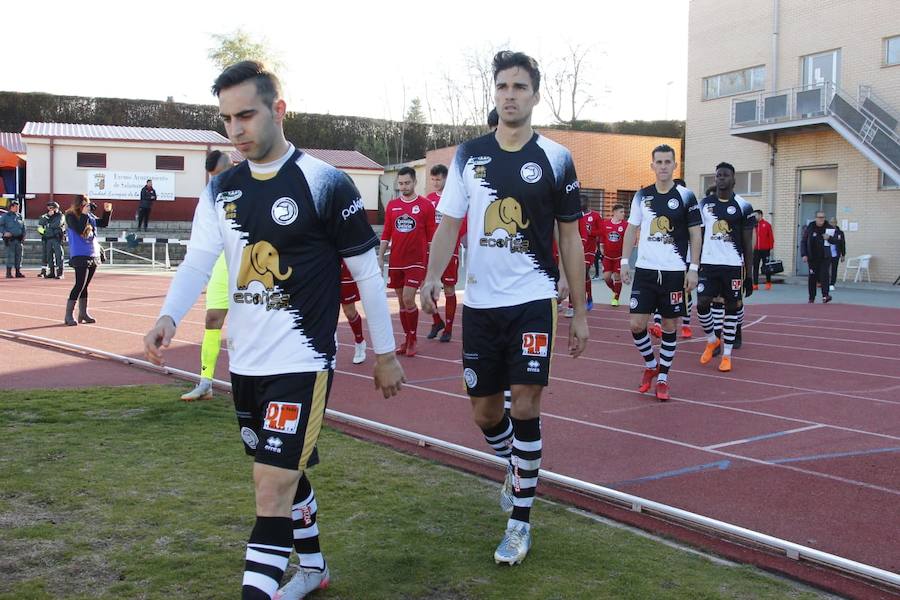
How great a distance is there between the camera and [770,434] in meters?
6.91

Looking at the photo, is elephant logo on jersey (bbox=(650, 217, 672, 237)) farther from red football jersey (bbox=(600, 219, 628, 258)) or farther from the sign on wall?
the sign on wall

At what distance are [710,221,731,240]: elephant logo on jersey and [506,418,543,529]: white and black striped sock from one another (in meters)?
6.75

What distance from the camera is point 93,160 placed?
36250 millimetres

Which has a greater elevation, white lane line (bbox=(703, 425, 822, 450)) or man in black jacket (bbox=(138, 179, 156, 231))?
man in black jacket (bbox=(138, 179, 156, 231))

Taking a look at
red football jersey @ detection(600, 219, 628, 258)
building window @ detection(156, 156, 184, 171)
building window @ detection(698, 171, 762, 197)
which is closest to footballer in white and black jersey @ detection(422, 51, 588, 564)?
red football jersey @ detection(600, 219, 628, 258)

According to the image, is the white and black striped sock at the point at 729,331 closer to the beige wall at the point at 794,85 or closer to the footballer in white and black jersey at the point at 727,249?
the footballer in white and black jersey at the point at 727,249

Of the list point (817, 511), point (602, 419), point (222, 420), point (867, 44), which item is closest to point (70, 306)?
point (222, 420)

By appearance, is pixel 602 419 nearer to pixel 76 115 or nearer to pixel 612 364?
pixel 612 364

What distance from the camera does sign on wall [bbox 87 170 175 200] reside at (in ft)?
119

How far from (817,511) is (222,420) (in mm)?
4402

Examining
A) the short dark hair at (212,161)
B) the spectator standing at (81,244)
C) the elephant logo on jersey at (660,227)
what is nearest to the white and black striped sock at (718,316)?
the elephant logo on jersey at (660,227)

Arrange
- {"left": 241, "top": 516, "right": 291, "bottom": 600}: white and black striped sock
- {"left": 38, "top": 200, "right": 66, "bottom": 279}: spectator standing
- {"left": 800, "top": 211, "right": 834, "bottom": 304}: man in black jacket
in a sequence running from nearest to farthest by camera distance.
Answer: {"left": 241, "top": 516, "right": 291, "bottom": 600}: white and black striped sock, {"left": 800, "top": 211, "right": 834, "bottom": 304}: man in black jacket, {"left": 38, "top": 200, "right": 66, "bottom": 279}: spectator standing

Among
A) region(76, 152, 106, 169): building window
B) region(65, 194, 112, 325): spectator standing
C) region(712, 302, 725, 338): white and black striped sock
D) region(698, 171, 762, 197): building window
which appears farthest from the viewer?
region(76, 152, 106, 169): building window

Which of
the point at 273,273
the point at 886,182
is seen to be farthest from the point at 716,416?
the point at 886,182
